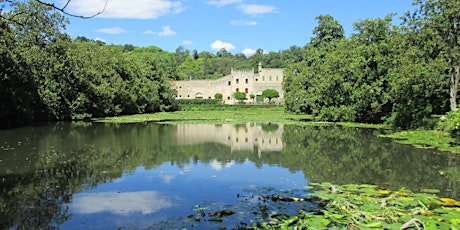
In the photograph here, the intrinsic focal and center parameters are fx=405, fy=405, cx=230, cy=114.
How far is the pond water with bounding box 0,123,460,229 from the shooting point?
24.2ft

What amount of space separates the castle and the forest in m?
33.5

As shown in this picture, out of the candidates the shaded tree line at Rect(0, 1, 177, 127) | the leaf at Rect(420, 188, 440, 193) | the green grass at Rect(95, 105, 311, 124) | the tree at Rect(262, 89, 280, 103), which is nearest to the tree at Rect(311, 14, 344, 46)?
the green grass at Rect(95, 105, 311, 124)

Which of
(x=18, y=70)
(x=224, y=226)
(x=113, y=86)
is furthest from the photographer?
(x=113, y=86)

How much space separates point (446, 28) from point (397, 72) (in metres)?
4.78

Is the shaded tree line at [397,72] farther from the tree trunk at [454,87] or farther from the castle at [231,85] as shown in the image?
the castle at [231,85]

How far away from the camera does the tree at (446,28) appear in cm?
1888

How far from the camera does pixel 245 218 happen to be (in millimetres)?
7125

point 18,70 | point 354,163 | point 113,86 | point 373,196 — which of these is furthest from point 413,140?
point 113,86

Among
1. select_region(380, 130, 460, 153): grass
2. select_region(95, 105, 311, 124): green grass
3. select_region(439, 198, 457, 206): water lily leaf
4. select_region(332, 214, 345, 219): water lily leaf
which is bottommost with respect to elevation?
select_region(439, 198, 457, 206): water lily leaf

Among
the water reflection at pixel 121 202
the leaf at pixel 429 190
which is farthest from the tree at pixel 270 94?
the water reflection at pixel 121 202

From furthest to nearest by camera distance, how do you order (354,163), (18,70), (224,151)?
(18,70), (224,151), (354,163)

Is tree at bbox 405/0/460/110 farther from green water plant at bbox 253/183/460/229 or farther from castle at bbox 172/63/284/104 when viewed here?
castle at bbox 172/63/284/104

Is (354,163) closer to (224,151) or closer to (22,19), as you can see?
(224,151)

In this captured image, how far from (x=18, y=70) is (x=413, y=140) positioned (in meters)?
25.5
